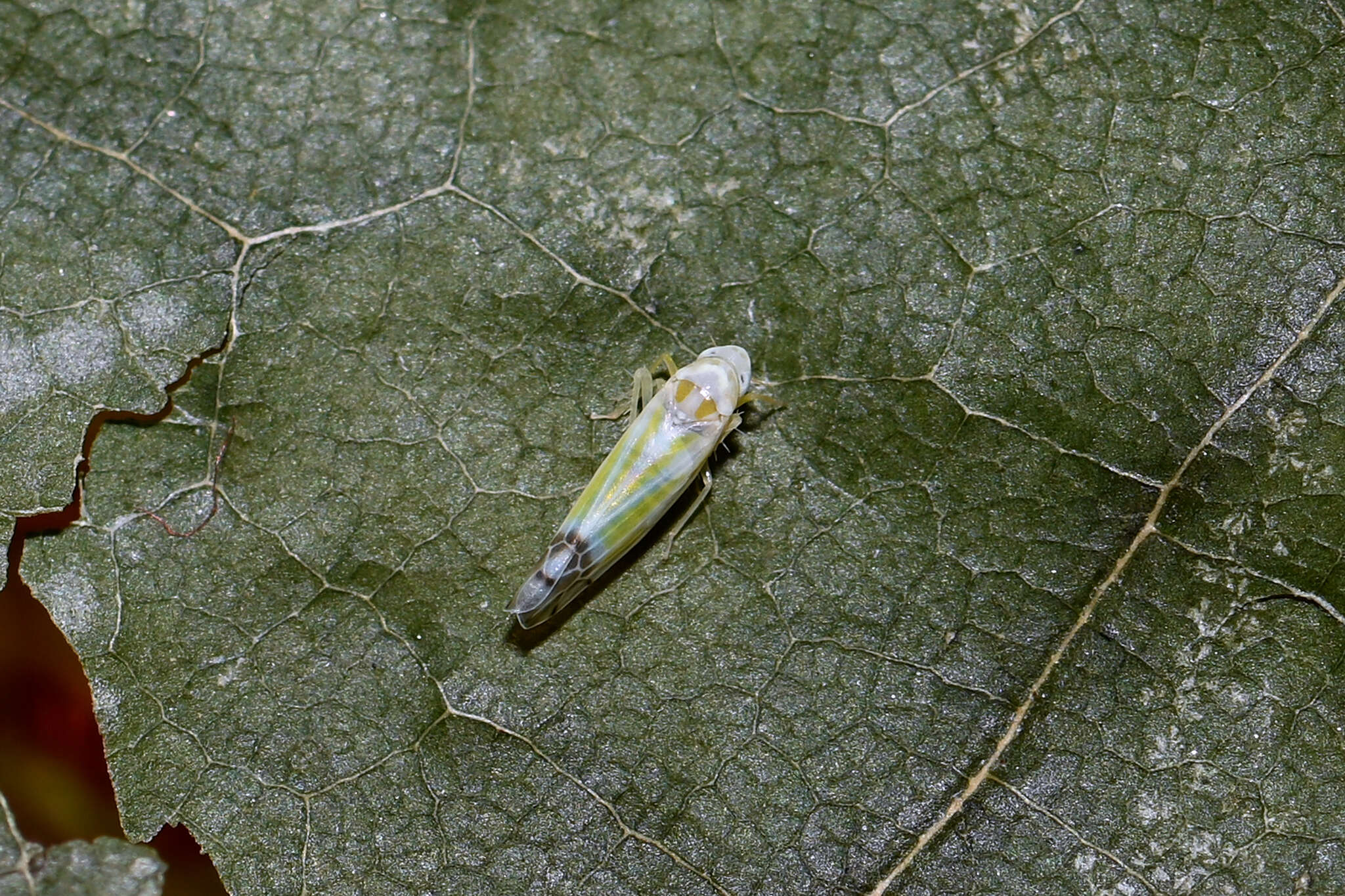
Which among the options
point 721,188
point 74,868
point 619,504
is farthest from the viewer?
point 721,188

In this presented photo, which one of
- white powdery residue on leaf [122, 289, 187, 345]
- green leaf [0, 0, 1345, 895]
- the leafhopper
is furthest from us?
white powdery residue on leaf [122, 289, 187, 345]

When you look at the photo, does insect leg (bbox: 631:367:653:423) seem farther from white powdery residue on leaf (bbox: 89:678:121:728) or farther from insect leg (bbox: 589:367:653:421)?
white powdery residue on leaf (bbox: 89:678:121:728)

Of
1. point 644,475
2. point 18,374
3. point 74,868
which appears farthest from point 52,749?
point 644,475

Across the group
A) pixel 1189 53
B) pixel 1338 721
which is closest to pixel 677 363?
pixel 1189 53

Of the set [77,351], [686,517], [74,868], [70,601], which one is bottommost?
[74,868]

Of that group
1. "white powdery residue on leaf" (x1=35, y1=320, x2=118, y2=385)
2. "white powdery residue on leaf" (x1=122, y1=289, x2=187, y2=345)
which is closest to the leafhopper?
"white powdery residue on leaf" (x1=122, y1=289, x2=187, y2=345)

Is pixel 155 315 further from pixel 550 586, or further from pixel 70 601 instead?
pixel 550 586

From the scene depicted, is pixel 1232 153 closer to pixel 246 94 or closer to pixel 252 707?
pixel 246 94
